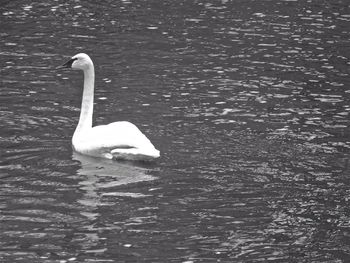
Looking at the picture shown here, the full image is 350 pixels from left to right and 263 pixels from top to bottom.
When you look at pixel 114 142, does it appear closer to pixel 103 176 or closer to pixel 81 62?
→ pixel 103 176

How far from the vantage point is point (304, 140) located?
610 inches

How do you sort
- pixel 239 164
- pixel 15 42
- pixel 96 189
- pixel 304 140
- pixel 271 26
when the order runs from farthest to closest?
pixel 271 26, pixel 15 42, pixel 304 140, pixel 239 164, pixel 96 189

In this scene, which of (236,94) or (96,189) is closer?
(96,189)

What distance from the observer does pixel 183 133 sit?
15.9 m

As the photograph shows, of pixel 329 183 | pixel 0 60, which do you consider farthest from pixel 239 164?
pixel 0 60

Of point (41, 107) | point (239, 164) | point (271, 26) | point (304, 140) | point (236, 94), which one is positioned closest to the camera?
point (239, 164)

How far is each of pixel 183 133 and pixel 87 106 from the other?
1.63m

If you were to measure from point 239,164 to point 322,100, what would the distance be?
4205 millimetres

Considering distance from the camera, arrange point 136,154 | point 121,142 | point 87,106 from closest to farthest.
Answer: point 136,154 → point 121,142 → point 87,106

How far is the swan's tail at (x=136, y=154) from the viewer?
14.3 metres

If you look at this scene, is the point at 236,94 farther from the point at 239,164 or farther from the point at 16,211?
the point at 16,211

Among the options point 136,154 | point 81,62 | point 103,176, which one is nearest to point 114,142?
point 136,154

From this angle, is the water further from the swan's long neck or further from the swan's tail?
the swan's long neck

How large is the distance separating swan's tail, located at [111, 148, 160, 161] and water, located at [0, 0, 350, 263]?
21 cm
